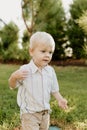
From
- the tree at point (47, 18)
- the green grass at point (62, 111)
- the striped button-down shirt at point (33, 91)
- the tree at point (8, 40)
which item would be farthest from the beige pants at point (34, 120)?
the tree at point (8, 40)

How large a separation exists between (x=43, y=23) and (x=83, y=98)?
25.7ft

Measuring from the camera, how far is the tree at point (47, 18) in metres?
13.4

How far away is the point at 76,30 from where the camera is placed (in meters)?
14.7

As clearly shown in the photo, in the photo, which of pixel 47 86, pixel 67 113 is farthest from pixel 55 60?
pixel 47 86

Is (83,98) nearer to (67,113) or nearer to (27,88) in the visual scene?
(67,113)

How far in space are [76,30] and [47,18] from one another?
1.20m

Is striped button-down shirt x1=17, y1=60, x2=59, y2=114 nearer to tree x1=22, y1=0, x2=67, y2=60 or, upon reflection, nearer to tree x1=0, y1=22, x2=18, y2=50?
tree x1=22, y1=0, x2=67, y2=60

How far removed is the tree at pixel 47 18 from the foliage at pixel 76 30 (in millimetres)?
383

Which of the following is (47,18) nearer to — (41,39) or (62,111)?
(62,111)

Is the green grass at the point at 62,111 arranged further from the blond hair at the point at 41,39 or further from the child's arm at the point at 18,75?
the blond hair at the point at 41,39

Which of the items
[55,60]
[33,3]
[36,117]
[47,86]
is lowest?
[55,60]

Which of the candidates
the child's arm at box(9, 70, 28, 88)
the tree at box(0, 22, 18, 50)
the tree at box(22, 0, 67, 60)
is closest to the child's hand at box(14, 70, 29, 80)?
the child's arm at box(9, 70, 28, 88)

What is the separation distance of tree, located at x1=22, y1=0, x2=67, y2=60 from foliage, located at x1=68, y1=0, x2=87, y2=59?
1.26ft

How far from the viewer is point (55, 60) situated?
15414 mm
